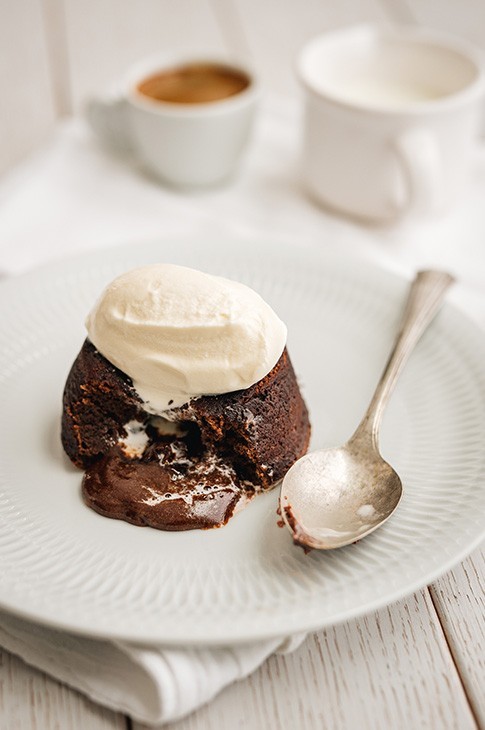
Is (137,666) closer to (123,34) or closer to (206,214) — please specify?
(206,214)

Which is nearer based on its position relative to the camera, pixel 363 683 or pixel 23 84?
pixel 363 683

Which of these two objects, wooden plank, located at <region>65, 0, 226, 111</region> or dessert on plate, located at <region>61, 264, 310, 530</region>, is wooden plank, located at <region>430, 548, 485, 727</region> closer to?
dessert on plate, located at <region>61, 264, 310, 530</region>

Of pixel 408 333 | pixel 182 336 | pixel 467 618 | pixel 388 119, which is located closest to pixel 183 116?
pixel 388 119

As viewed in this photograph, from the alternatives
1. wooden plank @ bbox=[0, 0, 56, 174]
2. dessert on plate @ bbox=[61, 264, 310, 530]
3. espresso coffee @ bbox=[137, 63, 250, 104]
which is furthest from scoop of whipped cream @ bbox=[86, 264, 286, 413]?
wooden plank @ bbox=[0, 0, 56, 174]

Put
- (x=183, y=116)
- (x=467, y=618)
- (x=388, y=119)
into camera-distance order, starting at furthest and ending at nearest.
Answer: (x=183, y=116) < (x=388, y=119) < (x=467, y=618)

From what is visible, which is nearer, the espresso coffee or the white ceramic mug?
the white ceramic mug

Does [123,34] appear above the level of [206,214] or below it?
above

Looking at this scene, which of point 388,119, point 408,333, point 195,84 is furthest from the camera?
point 195,84

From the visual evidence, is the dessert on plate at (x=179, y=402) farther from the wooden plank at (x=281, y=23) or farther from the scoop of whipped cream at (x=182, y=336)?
the wooden plank at (x=281, y=23)
